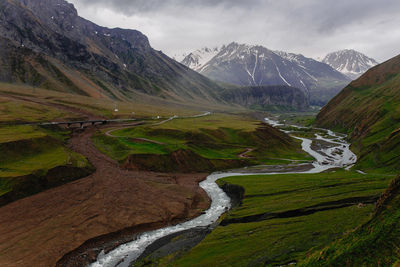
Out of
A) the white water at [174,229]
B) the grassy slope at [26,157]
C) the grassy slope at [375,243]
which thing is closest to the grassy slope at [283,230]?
the white water at [174,229]

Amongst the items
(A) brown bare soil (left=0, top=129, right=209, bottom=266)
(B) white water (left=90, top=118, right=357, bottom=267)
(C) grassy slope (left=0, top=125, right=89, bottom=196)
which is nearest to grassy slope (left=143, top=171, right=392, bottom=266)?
(B) white water (left=90, top=118, right=357, bottom=267)

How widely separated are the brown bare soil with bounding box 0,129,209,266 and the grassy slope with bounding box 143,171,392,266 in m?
15.9

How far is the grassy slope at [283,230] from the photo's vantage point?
37.3 m

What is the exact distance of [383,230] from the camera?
1995 cm

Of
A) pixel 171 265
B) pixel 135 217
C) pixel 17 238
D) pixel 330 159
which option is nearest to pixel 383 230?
pixel 171 265

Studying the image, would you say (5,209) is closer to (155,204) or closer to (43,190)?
(43,190)

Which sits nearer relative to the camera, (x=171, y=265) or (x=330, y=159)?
(x=171, y=265)

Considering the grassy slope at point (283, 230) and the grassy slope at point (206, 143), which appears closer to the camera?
the grassy slope at point (283, 230)

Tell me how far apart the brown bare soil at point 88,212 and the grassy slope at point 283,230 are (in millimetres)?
15880

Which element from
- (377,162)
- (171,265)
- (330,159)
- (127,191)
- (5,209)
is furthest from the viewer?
(330,159)

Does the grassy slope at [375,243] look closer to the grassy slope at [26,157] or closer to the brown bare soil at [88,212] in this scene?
the brown bare soil at [88,212]

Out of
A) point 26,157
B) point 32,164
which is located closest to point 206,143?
point 26,157

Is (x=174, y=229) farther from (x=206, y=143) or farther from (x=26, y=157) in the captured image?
(x=206, y=143)

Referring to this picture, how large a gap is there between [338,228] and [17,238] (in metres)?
52.0
